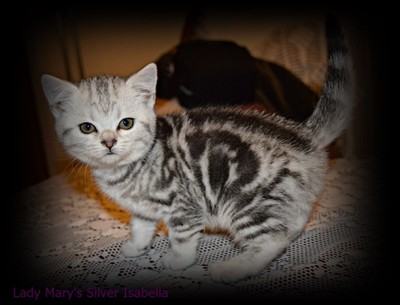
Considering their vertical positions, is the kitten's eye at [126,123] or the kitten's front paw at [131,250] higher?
the kitten's eye at [126,123]

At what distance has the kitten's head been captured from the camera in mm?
892

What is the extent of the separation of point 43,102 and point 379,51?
1.59 m

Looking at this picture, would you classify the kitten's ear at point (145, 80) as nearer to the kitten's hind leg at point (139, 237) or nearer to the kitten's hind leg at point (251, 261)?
the kitten's hind leg at point (139, 237)

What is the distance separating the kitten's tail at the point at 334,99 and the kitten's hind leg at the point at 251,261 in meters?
0.29

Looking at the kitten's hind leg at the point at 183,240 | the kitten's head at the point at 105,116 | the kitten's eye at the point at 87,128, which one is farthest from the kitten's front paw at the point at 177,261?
the kitten's eye at the point at 87,128

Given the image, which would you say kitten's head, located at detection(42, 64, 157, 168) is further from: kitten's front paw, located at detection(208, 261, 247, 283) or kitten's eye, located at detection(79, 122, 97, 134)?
kitten's front paw, located at detection(208, 261, 247, 283)

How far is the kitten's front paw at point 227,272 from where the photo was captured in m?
0.87

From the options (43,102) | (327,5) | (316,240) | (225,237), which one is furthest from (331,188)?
(43,102)

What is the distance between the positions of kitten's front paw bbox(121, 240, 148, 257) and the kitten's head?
0.24 m

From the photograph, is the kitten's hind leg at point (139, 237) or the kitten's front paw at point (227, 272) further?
the kitten's hind leg at point (139, 237)

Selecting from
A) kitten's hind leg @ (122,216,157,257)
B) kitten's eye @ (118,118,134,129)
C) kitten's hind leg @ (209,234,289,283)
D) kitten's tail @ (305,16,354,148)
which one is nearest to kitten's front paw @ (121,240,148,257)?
kitten's hind leg @ (122,216,157,257)

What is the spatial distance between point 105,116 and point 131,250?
1.25 feet

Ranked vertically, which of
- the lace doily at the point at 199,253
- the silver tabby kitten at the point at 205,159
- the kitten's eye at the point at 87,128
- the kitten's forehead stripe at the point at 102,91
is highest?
the kitten's forehead stripe at the point at 102,91

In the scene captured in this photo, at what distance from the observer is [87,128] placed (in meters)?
0.91
